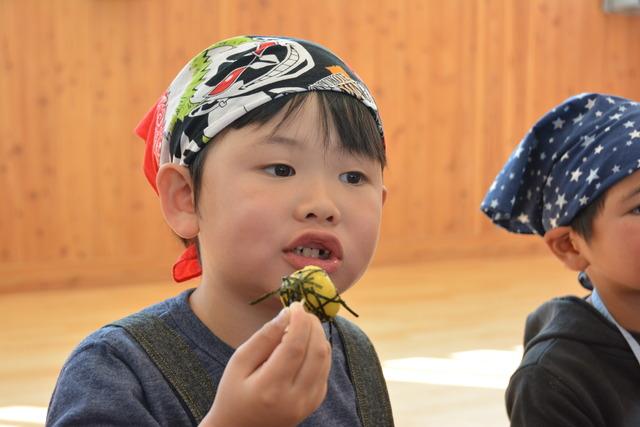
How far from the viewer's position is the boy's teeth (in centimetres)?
118

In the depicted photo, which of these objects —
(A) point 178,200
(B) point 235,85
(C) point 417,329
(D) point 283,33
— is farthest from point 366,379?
(D) point 283,33

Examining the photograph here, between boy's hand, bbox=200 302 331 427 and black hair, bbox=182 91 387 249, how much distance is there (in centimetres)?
35

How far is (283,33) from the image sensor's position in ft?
18.9

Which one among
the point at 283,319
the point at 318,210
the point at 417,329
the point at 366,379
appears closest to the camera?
the point at 283,319

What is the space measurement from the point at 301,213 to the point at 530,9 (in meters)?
6.27

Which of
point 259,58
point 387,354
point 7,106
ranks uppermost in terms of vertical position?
point 259,58

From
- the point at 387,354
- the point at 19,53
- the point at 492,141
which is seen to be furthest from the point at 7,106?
the point at 492,141

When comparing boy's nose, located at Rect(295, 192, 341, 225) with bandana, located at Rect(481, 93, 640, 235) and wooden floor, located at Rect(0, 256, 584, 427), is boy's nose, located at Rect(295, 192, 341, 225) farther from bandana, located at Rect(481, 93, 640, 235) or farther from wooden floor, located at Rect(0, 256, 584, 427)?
wooden floor, located at Rect(0, 256, 584, 427)

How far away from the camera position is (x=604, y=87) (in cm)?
746

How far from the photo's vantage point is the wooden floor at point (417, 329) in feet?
9.93

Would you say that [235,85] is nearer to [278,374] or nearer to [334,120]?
[334,120]

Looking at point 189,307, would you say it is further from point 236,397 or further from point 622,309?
→ point 622,309

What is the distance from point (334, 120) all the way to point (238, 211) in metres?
0.20

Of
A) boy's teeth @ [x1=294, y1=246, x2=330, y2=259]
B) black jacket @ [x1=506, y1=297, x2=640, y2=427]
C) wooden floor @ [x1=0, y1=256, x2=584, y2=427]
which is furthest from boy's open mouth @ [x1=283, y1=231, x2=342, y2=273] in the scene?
wooden floor @ [x1=0, y1=256, x2=584, y2=427]
